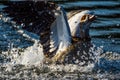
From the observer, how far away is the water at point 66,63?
9.74 metres

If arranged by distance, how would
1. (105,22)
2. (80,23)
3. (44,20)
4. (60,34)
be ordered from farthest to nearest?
(105,22)
(80,23)
(60,34)
(44,20)

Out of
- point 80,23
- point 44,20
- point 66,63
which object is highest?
point 44,20

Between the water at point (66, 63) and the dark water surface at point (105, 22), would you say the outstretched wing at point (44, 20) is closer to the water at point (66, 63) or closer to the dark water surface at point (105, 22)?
the water at point (66, 63)

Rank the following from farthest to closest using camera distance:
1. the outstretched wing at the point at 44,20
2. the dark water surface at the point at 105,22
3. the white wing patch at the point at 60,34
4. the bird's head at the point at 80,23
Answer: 1. the dark water surface at the point at 105,22
2. the bird's head at the point at 80,23
3. the white wing patch at the point at 60,34
4. the outstretched wing at the point at 44,20

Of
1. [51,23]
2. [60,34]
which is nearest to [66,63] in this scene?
[60,34]

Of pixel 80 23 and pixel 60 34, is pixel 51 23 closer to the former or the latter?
pixel 60 34

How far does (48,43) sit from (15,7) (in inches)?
40.7

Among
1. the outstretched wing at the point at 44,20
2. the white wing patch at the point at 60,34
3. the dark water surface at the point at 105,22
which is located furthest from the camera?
the dark water surface at the point at 105,22

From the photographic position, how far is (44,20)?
998cm

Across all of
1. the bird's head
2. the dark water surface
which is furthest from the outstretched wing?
the dark water surface

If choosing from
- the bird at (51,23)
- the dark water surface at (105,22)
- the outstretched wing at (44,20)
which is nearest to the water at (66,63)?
the dark water surface at (105,22)

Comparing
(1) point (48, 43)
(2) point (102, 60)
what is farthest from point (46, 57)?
(2) point (102, 60)

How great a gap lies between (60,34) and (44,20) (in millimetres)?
378

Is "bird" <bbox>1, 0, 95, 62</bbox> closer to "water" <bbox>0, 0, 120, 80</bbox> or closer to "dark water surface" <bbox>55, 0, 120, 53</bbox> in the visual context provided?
"water" <bbox>0, 0, 120, 80</bbox>
